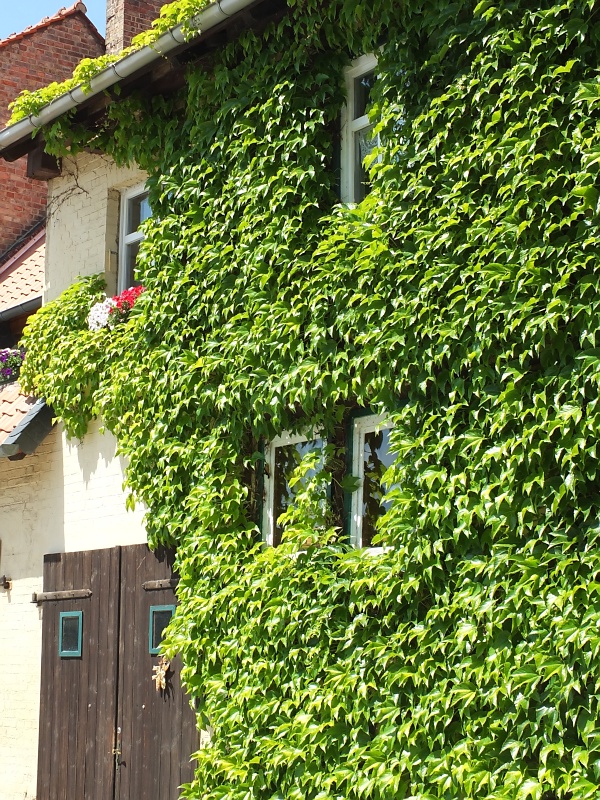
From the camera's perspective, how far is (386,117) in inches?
266

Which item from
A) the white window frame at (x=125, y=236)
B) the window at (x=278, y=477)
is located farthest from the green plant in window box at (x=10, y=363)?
the window at (x=278, y=477)

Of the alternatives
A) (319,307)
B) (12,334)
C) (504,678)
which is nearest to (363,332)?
(319,307)

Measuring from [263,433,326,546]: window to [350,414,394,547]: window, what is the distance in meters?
0.54

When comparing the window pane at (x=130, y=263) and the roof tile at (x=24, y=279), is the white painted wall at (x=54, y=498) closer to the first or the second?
the window pane at (x=130, y=263)

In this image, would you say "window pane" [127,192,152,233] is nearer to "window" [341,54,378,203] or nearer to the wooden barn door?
"window" [341,54,378,203]

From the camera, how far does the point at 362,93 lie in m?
7.68

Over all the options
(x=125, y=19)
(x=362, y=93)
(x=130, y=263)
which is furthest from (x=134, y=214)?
(x=125, y=19)

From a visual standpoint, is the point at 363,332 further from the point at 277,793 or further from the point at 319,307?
the point at 277,793

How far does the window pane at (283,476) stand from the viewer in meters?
7.56

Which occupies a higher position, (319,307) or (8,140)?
(8,140)

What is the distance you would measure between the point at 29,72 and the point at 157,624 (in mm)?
9436

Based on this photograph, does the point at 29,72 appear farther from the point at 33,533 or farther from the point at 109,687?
the point at 109,687

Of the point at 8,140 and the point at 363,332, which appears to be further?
the point at 8,140

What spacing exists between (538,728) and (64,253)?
688 centimetres
